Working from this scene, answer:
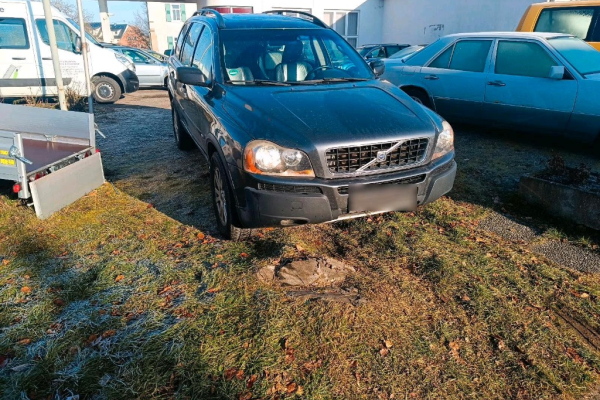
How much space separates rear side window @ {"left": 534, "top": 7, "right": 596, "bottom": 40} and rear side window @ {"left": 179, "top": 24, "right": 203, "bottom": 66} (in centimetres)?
624

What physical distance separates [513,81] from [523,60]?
1.10 ft

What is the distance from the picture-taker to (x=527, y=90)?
6023 millimetres

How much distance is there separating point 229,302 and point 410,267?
1.37 m

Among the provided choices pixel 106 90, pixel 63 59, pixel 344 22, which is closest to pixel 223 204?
pixel 63 59

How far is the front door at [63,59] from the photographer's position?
9859 millimetres

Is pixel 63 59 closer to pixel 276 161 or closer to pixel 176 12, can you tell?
pixel 276 161

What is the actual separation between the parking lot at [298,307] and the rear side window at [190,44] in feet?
6.40

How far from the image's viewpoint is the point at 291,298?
2.84 meters

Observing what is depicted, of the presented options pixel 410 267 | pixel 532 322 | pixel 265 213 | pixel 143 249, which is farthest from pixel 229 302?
pixel 532 322

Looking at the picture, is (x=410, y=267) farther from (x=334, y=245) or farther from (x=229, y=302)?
(x=229, y=302)

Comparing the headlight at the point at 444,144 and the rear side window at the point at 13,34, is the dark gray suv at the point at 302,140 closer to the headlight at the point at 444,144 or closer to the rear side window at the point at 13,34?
the headlight at the point at 444,144

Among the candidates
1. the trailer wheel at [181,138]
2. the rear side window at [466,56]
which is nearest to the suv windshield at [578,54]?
the rear side window at [466,56]

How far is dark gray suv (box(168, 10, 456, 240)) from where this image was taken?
9.86 feet

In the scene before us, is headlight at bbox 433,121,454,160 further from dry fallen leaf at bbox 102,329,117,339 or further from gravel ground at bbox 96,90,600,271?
dry fallen leaf at bbox 102,329,117,339
